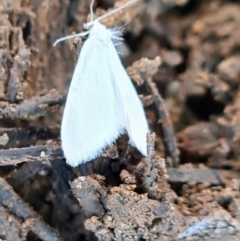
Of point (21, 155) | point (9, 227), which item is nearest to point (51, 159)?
point (21, 155)

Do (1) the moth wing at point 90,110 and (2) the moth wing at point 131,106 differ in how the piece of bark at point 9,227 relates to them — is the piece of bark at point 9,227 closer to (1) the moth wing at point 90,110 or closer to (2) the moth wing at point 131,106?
(1) the moth wing at point 90,110

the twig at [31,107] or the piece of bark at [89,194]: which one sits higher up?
the twig at [31,107]

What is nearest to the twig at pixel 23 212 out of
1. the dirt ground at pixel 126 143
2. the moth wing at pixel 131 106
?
the dirt ground at pixel 126 143

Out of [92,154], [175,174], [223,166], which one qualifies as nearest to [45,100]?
[92,154]

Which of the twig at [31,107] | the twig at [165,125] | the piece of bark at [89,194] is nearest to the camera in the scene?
the piece of bark at [89,194]

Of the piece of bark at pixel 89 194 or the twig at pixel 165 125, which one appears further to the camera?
the twig at pixel 165 125

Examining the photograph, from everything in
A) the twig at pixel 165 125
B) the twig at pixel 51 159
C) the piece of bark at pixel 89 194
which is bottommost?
the piece of bark at pixel 89 194

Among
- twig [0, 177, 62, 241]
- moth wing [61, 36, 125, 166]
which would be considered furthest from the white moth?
twig [0, 177, 62, 241]
